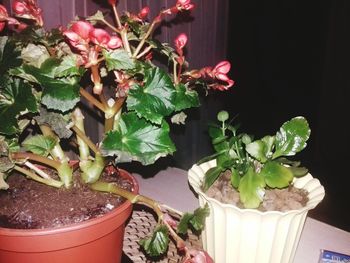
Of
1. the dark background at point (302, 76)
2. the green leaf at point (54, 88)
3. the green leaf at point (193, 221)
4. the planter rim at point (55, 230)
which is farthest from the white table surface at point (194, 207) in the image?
the dark background at point (302, 76)

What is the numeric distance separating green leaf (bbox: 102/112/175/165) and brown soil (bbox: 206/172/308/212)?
0.19 meters

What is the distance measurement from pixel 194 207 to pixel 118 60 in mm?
588

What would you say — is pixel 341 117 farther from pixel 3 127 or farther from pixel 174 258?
pixel 3 127

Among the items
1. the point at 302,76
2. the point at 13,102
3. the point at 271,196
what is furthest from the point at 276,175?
the point at 302,76

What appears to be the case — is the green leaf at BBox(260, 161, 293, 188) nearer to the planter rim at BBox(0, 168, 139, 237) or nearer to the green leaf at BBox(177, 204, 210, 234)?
the green leaf at BBox(177, 204, 210, 234)

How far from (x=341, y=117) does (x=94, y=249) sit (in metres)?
1.97

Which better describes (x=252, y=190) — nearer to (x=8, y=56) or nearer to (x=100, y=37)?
(x=100, y=37)

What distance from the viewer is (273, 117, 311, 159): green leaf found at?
759mm

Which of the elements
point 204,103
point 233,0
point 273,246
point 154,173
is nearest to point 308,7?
point 233,0

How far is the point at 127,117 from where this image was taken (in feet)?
2.24

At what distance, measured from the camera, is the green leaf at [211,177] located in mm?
775

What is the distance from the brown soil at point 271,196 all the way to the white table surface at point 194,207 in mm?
169

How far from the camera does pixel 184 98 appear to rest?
26.8 inches

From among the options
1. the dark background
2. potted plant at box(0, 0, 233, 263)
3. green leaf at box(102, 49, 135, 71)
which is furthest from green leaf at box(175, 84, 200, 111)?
the dark background
